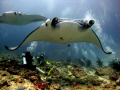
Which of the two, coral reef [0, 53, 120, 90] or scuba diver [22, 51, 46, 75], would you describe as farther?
scuba diver [22, 51, 46, 75]

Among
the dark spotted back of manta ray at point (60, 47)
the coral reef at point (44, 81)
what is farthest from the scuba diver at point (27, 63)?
the coral reef at point (44, 81)

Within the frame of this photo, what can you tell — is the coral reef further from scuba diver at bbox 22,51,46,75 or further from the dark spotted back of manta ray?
scuba diver at bbox 22,51,46,75

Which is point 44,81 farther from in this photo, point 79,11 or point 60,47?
point 60,47

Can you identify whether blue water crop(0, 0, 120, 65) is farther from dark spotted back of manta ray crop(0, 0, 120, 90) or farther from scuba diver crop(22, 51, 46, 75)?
scuba diver crop(22, 51, 46, 75)

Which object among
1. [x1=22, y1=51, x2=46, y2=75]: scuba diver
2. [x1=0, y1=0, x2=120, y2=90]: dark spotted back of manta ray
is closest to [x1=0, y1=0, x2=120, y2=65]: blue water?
[x1=0, y1=0, x2=120, y2=90]: dark spotted back of manta ray

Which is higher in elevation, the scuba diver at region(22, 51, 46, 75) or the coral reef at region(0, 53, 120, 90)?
the scuba diver at region(22, 51, 46, 75)

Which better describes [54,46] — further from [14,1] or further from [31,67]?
[31,67]

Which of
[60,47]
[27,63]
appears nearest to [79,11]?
[60,47]

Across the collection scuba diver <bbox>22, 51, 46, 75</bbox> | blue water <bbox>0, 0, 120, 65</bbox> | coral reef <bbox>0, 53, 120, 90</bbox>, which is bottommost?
coral reef <bbox>0, 53, 120, 90</bbox>

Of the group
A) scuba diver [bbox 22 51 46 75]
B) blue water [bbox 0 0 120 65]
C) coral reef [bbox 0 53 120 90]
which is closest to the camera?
coral reef [bbox 0 53 120 90]

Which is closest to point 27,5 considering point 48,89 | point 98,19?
point 98,19

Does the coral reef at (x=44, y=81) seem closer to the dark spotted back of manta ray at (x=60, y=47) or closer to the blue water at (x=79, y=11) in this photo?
the dark spotted back of manta ray at (x=60, y=47)

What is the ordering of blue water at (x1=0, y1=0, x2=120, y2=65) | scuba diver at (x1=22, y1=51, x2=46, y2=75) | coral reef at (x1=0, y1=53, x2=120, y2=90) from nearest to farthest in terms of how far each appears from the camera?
coral reef at (x1=0, y1=53, x2=120, y2=90) < scuba diver at (x1=22, y1=51, x2=46, y2=75) < blue water at (x1=0, y1=0, x2=120, y2=65)

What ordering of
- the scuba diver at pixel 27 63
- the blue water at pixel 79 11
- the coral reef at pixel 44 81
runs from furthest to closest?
the blue water at pixel 79 11 → the scuba diver at pixel 27 63 → the coral reef at pixel 44 81
